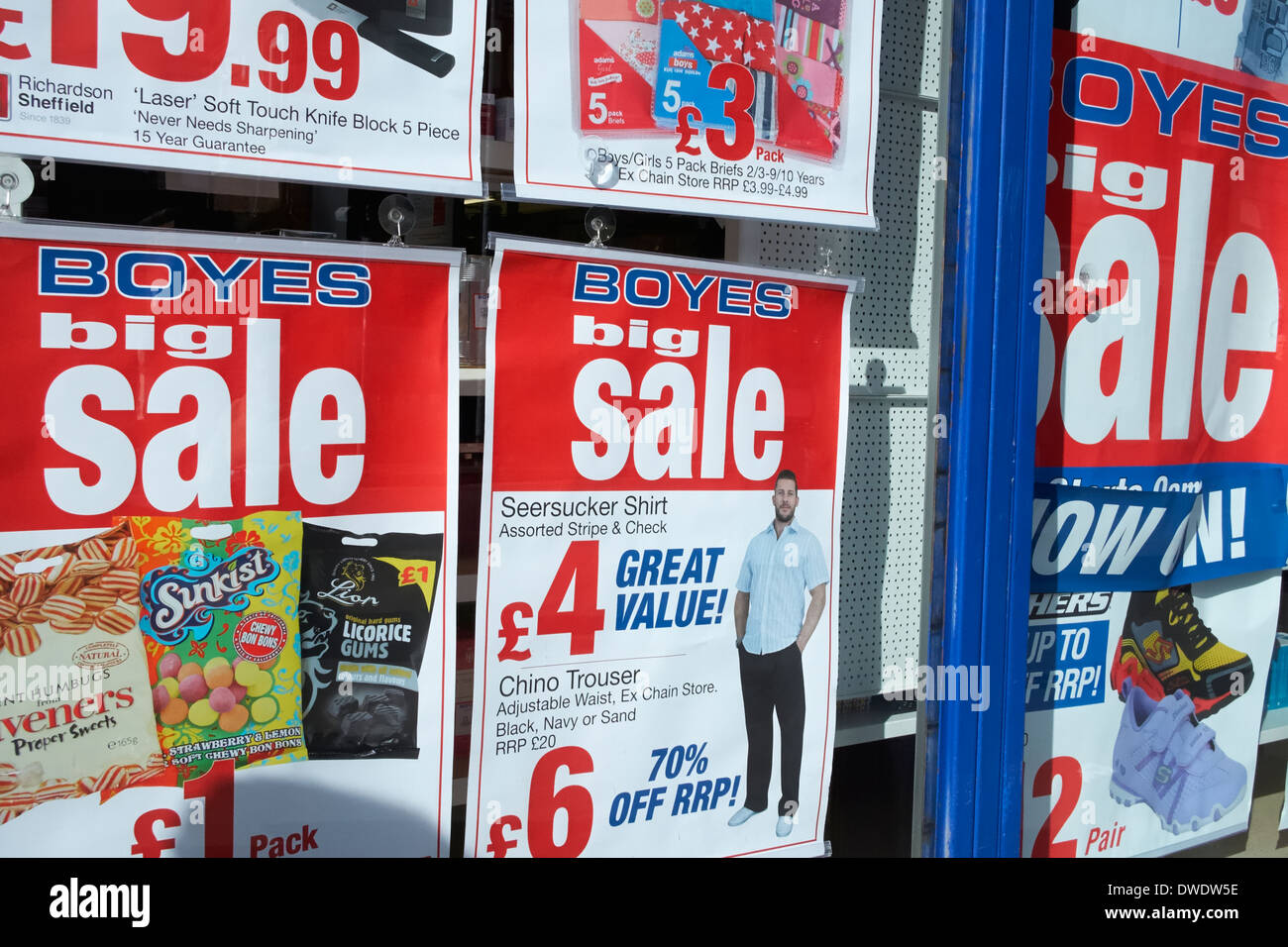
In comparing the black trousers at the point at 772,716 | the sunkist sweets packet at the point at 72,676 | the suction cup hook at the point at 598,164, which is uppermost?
the suction cup hook at the point at 598,164

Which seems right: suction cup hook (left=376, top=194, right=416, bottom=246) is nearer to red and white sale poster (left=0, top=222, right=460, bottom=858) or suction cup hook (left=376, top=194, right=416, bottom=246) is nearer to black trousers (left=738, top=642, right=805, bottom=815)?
red and white sale poster (left=0, top=222, right=460, bottom=858)

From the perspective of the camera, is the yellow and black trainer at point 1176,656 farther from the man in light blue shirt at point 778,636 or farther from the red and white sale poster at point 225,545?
the red and white sale poster at point 225,545

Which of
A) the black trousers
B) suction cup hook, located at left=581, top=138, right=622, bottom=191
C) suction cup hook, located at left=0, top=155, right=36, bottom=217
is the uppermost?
suction cup hook, located at left=581, top=138, right=622, bottom=191

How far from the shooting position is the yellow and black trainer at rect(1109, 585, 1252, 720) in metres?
2.62

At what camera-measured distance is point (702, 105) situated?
197 centimetres

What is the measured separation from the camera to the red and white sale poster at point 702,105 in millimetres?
1843

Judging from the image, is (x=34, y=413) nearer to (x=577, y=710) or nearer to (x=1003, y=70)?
(x=577, y=710)

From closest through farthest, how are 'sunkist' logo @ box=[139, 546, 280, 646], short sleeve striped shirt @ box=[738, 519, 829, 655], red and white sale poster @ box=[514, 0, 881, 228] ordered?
'sunkist' logo @ box=[139, 546, 280, 646] → red and white sale poster @ box=[514, 0, 881, 228] → short sleeve striped shirt @ box=[738, 519, 829, 655]

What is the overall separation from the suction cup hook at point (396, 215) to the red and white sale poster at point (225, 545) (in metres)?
0.10

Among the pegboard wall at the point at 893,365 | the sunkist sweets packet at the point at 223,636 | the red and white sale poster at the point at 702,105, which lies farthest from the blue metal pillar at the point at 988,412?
the sunkist sweets packet at the point at 223,636

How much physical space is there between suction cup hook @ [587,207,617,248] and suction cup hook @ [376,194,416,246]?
328 millimetres

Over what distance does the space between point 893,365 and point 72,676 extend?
1.75m

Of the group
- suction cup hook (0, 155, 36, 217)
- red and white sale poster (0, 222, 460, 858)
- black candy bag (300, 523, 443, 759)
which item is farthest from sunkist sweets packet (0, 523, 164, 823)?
suction cup hook (0, 155, 36, 217)
